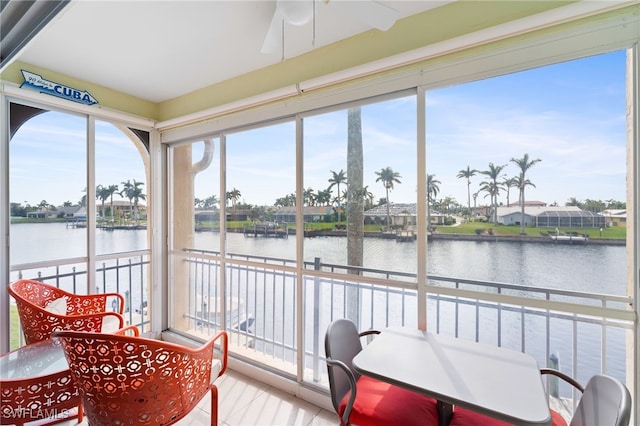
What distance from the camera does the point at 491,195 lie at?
5.32ft

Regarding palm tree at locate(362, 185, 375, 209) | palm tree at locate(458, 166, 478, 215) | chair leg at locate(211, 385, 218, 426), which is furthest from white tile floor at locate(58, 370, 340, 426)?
palm tree at locate(458, 166, 478, 215)

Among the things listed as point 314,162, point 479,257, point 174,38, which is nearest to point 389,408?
point 479,257

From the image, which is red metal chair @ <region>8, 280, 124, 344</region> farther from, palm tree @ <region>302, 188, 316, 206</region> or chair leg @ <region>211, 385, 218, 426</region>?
palm tree @ <region>302, 188, 316, 206</region>

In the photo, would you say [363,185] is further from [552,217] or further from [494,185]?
[552,217]

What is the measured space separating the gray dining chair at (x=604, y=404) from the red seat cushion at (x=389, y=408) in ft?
1.85

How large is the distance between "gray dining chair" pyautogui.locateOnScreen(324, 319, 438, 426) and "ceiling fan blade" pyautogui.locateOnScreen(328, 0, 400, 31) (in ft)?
5.14

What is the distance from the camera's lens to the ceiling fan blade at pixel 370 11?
1.20 m

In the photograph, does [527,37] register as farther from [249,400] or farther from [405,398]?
[249,400]

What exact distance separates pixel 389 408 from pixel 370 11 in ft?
5.96

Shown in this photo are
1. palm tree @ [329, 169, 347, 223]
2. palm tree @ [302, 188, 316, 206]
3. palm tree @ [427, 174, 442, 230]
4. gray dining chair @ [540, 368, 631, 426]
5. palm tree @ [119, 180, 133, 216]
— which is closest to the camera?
gray dining chair @ [540, 368, 631, 426]

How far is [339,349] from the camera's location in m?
1.54

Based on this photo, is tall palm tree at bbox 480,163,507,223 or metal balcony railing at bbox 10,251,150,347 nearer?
tall palm tree at bbox 480,163,507,223

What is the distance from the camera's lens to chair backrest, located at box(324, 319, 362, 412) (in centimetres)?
142

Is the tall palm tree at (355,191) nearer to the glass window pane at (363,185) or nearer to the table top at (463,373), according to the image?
the glass window pane at (363,185)
